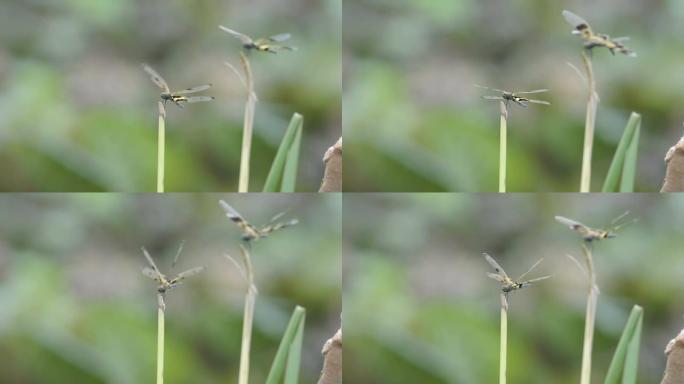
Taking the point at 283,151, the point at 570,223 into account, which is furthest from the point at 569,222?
the point at 283,151

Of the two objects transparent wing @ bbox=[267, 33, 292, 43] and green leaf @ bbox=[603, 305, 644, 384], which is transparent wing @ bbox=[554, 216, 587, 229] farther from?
transparent wing @ bbox=[267, 33, 292, 43]

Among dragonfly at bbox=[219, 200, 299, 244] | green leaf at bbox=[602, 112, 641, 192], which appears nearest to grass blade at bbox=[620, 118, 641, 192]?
green leaf at bbox=[602, 112, 641, 192]

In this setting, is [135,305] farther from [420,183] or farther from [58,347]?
[420,183]

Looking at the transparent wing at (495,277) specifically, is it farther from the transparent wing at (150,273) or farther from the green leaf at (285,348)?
the transparent wing at (150,273)

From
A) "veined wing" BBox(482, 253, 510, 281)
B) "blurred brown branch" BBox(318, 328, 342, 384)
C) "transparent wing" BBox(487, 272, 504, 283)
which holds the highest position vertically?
"veined wing" BBox(482, 253, 510, 281)

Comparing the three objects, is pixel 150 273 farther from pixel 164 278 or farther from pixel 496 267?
pixel 496 267
